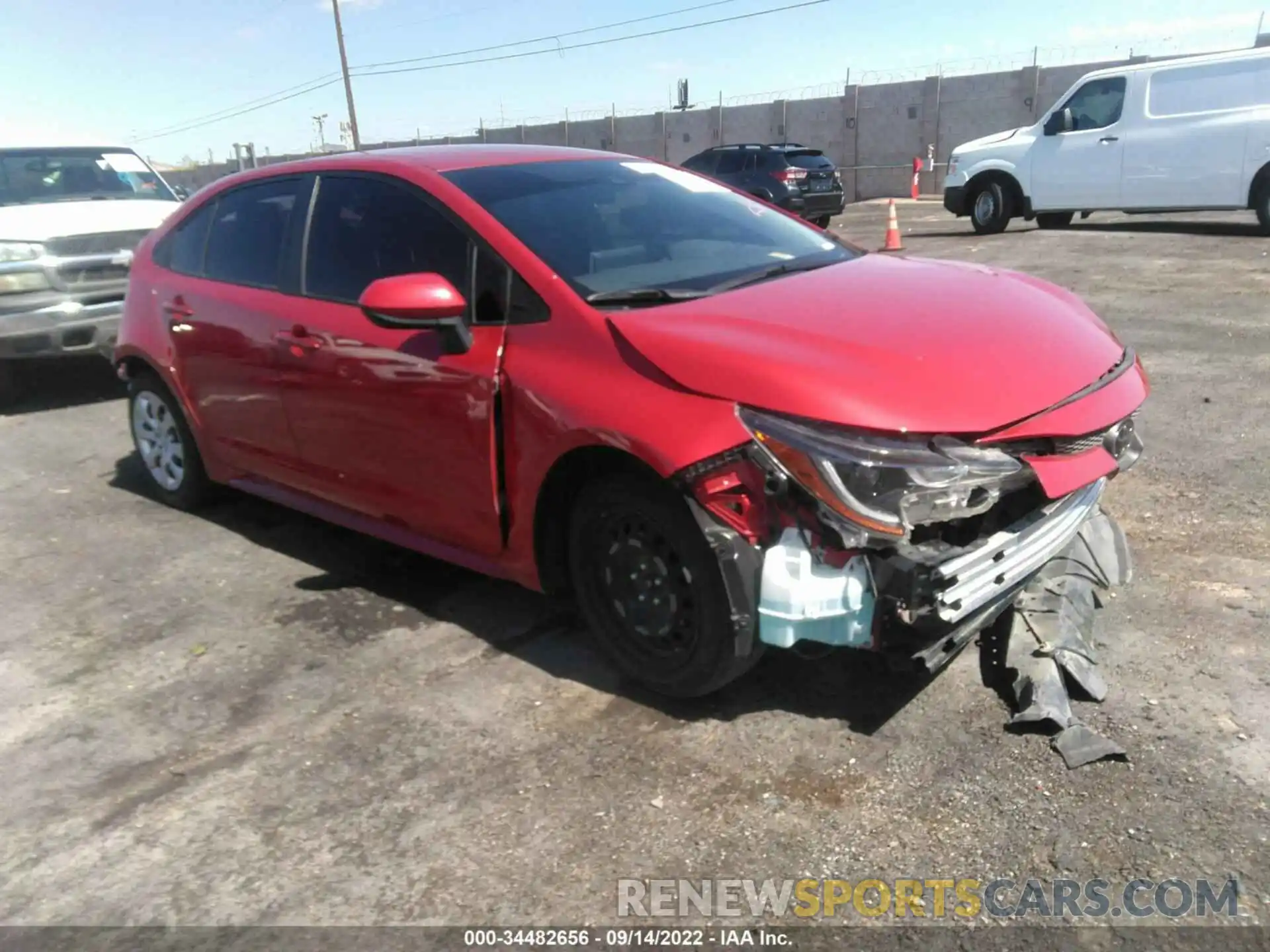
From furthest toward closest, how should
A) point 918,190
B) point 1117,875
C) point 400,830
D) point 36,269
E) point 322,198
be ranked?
point 918,190 → point 36,269 → point 322,198 → point 400,830 → point 1117,875

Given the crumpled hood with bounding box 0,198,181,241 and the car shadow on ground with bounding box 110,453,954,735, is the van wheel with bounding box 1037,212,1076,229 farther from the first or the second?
the car shadow on ground with bounding box 110,453,954,735

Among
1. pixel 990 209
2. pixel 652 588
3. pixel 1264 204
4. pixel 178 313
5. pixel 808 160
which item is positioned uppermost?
pixel 178 313

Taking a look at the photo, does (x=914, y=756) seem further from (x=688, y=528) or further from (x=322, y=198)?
(x=322, y=198)

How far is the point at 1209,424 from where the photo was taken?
18.9 feet

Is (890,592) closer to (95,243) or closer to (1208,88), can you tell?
(95,243)

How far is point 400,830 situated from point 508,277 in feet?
5.79

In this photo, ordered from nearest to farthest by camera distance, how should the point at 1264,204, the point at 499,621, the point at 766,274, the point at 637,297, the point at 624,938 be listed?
1. the point at 624,938
2. the point at 637,297
3. the point at 766,274
4. the point at 499,621
5. the point at 1264,204

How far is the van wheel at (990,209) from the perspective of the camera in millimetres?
15289

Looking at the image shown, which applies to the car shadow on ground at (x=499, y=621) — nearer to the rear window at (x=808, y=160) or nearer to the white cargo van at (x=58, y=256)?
the white cargo van at (x=58, y=256)

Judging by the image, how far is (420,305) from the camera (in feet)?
11.4

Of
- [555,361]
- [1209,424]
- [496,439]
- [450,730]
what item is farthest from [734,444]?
[1209,424]

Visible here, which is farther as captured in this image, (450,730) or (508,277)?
(508,277)

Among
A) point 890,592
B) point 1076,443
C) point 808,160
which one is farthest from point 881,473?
point 808,160

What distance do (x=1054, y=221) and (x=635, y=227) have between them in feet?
46.6
